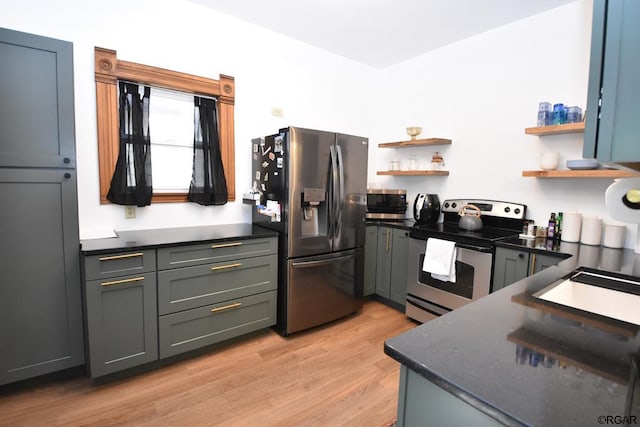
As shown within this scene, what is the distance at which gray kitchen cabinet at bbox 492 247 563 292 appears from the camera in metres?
2.07

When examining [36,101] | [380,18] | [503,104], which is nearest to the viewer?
[36,101]

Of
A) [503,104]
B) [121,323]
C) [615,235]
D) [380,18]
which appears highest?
[380,18]

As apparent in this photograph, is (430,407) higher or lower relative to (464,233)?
lower

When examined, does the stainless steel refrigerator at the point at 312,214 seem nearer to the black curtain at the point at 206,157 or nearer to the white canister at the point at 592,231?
the black curtain at the point at 206,157

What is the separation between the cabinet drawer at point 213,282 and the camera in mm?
2076

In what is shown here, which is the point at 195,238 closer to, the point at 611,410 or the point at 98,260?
the point at 98,260

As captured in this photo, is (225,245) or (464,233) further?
(464,233)

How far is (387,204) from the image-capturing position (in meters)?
3.38

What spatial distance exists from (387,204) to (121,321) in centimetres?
252

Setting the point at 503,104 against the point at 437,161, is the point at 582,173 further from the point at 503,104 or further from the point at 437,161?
the point at 437,161

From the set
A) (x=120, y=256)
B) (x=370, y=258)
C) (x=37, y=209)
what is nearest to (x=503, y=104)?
(x=370, y=258)

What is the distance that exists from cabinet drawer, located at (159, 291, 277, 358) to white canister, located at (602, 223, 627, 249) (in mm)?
2430

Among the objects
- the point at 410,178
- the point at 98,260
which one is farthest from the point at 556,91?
the point at 98,260

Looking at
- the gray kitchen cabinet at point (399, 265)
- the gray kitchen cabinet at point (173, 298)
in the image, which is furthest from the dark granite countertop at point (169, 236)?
the gray kitchen cabinet at point (399, 265)
